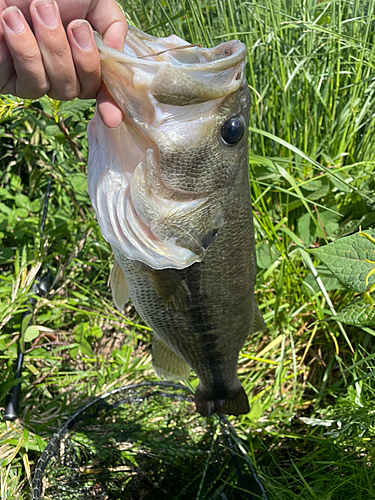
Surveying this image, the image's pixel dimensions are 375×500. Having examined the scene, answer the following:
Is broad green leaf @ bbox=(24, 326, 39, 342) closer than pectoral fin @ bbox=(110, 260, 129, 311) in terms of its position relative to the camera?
No

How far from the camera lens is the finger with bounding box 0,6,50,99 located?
108cm

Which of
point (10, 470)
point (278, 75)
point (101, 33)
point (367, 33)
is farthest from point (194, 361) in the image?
point (367, 33)

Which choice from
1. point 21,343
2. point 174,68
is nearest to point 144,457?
point 21,343

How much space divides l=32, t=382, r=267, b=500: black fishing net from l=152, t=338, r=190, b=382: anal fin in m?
0.27

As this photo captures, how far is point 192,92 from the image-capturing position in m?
1.28

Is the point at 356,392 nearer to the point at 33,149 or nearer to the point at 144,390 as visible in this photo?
the point at 144,390

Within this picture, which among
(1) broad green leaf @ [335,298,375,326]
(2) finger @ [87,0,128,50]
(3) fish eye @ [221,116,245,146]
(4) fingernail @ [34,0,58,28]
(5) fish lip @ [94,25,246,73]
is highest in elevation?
(4) fingernail @ [34,0,58,28]

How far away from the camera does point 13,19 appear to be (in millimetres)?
1070

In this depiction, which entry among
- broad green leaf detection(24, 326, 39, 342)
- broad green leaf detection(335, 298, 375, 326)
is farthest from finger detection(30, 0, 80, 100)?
broad green leaf detection(24, 326, 39, 342)

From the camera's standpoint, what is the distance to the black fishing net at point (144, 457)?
2238 millimetres

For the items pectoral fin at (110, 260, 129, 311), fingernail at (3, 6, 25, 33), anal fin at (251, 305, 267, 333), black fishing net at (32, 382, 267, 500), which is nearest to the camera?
fingernail at (3, 6, 25, 33)

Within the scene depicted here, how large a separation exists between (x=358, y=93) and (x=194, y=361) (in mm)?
1937

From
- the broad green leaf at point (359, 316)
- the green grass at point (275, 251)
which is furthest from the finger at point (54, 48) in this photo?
the green grass at point (275, 251)

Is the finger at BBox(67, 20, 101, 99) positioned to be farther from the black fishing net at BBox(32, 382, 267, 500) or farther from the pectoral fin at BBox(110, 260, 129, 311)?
the black fishing net at BBox(32, 382, 267, 500)
